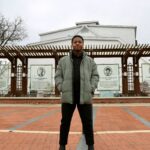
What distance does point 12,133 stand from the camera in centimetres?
720

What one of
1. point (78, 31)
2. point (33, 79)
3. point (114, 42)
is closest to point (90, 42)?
point (114, 42)

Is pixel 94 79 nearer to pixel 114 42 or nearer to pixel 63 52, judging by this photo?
pixel 63 52

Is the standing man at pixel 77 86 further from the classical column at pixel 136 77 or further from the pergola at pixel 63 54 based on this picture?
the classical column at pixel 136 77

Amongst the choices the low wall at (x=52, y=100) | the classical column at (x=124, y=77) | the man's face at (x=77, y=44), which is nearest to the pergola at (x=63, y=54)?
the classical column at (x=124, y=77)

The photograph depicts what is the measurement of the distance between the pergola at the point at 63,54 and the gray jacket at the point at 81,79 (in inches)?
643

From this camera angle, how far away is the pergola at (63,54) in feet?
69.4

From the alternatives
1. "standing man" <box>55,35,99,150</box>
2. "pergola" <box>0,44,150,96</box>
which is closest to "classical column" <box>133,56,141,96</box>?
"pergola" <box>0,44,150,96</box>

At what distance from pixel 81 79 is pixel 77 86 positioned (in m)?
0.11

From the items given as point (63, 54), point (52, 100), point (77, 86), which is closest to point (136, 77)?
point (63, 54)

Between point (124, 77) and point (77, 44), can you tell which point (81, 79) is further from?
point (124, 77)

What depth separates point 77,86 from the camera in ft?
15.0

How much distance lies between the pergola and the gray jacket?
53.6 feet

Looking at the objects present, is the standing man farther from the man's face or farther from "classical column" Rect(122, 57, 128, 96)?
"classical column" Rect(122, 57, 128, 96)

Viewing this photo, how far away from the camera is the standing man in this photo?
4566 mm
